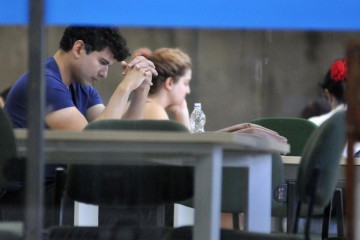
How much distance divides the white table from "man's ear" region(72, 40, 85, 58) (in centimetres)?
36

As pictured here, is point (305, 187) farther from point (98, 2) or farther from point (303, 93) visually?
point (98, 2)

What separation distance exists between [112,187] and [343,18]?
92cm

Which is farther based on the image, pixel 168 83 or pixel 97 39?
pixel 168 83

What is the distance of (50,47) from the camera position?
268cm

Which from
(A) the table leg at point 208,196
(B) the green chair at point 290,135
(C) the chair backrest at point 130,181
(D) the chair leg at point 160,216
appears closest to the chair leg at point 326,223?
(B) the green chair at point 290,135

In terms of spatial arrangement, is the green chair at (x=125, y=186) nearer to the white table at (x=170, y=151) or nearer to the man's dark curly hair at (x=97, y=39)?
the white table at (x=170, y=151)

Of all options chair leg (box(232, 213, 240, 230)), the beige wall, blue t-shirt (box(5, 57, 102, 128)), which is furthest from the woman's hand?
blue t-shirt (box(5, 57, 102, 128))

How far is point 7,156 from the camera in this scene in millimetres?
2891

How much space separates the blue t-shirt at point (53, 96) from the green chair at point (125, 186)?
0.15 m

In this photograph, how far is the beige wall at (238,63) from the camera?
273 centimetres

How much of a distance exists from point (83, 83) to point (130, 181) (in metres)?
0.35

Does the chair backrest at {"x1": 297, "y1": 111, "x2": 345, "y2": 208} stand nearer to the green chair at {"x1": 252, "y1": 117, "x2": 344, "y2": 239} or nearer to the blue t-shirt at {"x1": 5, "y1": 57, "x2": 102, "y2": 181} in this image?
the green chair at {"x1": 252, "y1": 117, "x2": 344, "y2": 239}

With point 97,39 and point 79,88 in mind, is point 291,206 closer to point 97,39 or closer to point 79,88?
point 79,88

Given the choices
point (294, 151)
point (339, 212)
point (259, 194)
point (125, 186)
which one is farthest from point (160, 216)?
point (339, 212)
